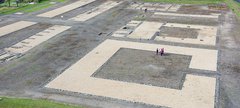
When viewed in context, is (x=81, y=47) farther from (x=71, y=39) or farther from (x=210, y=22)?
(x=210, y=22)

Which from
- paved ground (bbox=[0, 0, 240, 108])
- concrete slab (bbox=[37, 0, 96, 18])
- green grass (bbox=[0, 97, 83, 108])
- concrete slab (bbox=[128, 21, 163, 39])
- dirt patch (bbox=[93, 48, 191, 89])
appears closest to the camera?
green grass (bbox=[0, 97, 83, 108])

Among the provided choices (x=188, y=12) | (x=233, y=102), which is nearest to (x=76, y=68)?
(x=233, y=102)

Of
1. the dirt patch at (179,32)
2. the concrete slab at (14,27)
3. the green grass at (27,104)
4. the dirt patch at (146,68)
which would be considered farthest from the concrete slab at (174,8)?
the green grass at (27,104)

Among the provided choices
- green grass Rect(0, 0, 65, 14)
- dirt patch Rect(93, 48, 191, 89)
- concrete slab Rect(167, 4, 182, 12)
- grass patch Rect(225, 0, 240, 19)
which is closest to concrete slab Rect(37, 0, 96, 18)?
green grass Rect(0, 0, 65, 14)

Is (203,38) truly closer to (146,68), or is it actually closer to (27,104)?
(146,68)

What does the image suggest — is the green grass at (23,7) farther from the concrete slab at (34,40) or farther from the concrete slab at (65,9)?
the concrete slab at (34,40)

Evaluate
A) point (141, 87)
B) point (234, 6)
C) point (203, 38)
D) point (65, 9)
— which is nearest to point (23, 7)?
point (65, 9)

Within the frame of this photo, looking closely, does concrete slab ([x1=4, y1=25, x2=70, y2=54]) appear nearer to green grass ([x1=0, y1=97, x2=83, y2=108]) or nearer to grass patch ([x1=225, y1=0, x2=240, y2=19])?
green grass ([x1=0, y1=97, x2=83, y2=108])
